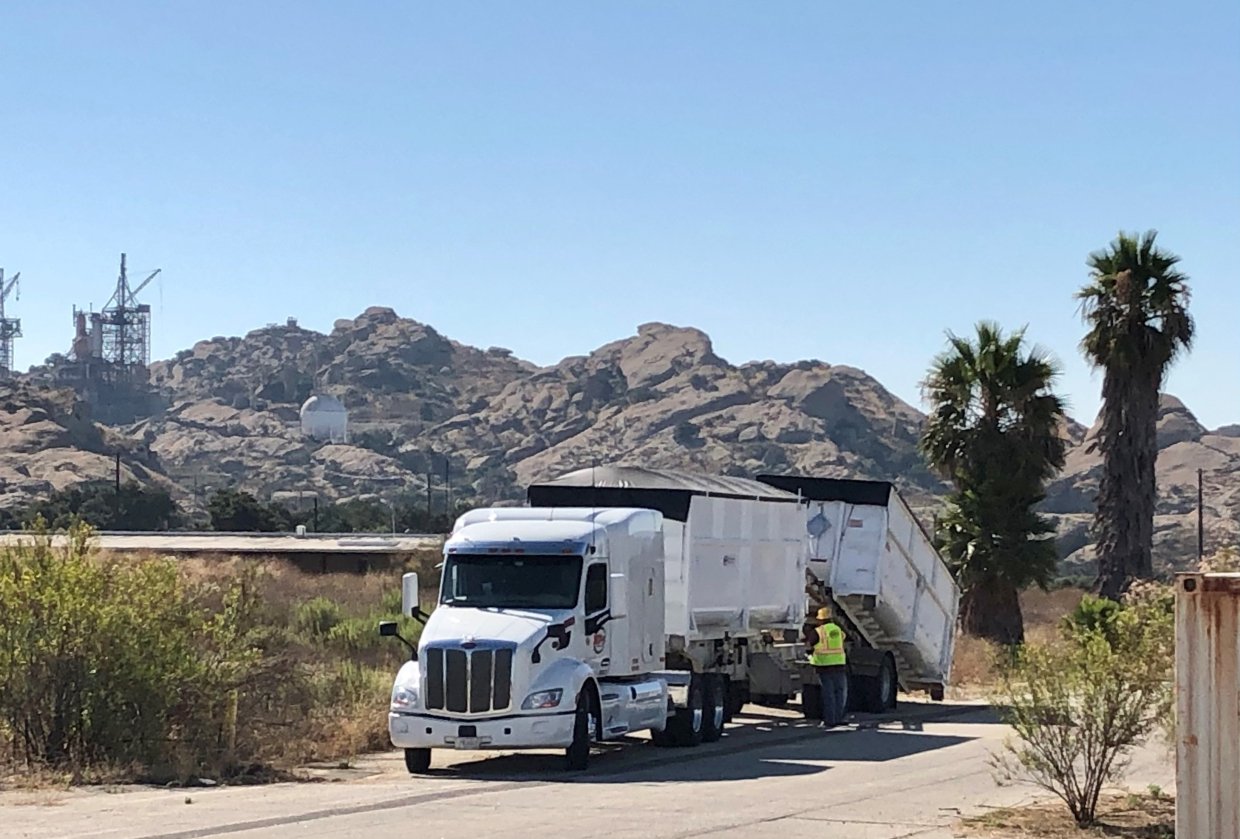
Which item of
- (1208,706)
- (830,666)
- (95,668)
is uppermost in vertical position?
(1208,706)

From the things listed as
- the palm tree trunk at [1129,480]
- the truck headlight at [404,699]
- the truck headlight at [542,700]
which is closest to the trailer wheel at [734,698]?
the truck headlight at [542,700]

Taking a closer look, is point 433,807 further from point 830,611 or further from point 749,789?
point 830,611

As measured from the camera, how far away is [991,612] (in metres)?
41.0

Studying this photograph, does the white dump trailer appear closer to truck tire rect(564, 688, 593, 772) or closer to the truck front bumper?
truck tire rect(564, 688, 593, 772)

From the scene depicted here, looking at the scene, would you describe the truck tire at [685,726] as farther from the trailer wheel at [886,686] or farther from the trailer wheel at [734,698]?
the trailer wheel at [886,686]

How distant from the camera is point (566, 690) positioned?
19422 mm

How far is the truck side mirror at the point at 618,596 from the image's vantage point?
21.0 m

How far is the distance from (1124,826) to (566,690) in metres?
6.62

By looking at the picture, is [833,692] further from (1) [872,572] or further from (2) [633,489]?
(2) [633,489]

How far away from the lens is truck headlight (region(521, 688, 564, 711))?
19.2 m

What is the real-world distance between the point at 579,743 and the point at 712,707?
412 cm

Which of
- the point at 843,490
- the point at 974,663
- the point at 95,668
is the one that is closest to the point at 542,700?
the point at 95,668

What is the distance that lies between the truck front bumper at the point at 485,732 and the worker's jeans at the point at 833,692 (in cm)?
747

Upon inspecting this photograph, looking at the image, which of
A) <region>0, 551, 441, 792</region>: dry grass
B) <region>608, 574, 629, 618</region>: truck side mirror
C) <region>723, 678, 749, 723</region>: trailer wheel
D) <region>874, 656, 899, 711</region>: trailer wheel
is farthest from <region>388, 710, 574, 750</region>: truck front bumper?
<region>874, 656, 899, 711</region>: trailer wheel
